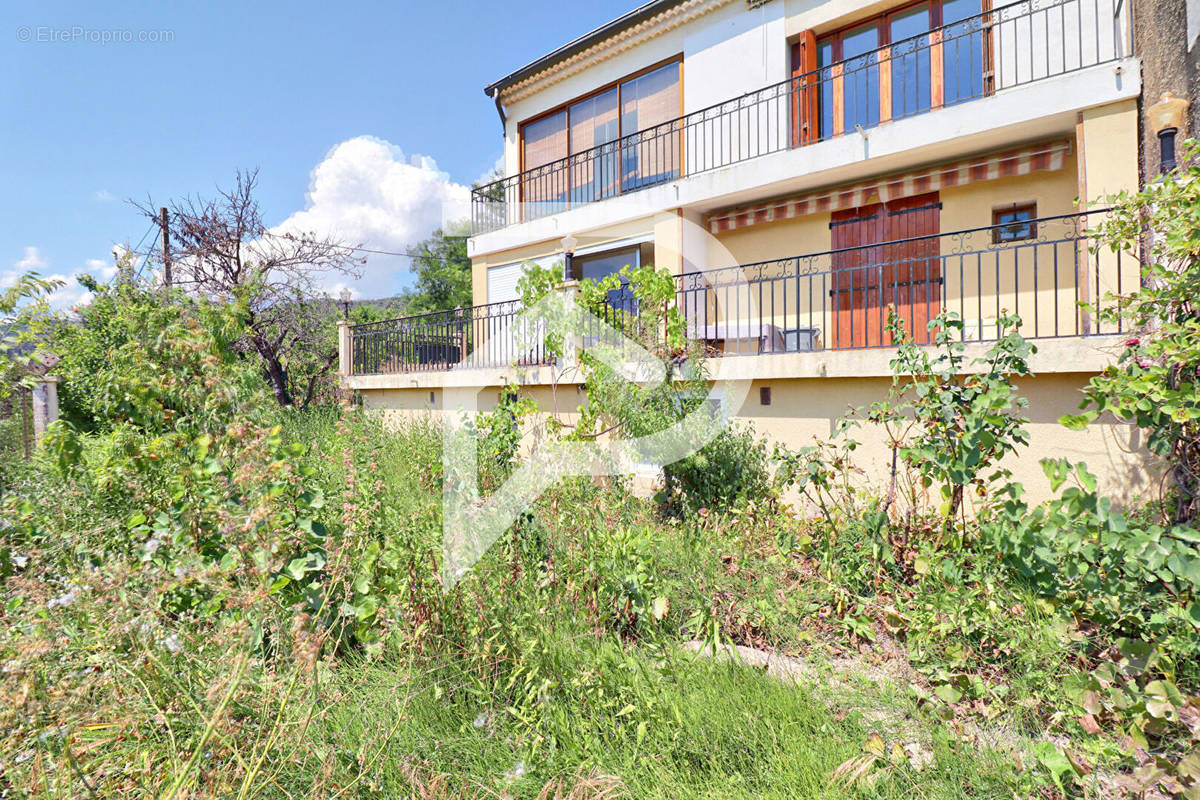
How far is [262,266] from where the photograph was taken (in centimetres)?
1263

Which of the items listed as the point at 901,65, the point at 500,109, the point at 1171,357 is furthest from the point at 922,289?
the point at 500,109

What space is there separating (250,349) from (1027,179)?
1358cm

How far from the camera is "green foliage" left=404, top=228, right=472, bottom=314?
3011cm

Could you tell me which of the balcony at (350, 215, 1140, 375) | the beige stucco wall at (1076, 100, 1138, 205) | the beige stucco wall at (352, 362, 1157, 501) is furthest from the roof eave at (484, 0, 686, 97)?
the beige stucco wall at (352, 362, 1157, 501)

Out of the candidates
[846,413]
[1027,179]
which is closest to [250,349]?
[846,413]

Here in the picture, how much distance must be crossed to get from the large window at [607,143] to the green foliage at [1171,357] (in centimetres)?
772

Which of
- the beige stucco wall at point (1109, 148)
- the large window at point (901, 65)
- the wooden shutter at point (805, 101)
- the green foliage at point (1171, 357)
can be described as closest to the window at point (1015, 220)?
the beige stucco wall at point (1109, 148)

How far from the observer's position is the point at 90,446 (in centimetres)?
715

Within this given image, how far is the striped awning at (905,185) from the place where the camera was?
707 cm

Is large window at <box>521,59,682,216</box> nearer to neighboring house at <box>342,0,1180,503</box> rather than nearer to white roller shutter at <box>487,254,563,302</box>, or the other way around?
neighboring house at <box>342,0,1180,503</box>

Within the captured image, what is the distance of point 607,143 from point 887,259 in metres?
5.11

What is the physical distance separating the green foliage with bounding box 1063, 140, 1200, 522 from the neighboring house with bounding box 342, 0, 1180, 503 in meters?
1.70

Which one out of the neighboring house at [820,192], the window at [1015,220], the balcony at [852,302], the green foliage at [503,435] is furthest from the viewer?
the window at [1015,220]

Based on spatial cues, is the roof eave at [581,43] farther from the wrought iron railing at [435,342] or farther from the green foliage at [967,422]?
the green foliage at [967,422]
